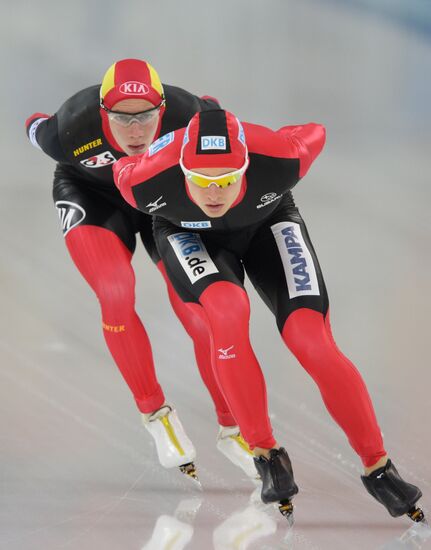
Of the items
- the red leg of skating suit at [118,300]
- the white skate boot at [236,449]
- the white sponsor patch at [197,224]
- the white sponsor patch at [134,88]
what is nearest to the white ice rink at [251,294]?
the white skate boot at [236,449]

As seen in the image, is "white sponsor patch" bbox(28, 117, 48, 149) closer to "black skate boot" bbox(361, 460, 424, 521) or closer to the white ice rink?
the white ice rink

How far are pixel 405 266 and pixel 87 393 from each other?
246 centimetres

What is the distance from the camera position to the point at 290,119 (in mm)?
8812

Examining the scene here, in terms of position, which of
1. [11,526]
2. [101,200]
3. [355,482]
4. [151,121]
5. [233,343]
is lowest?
[355,482]

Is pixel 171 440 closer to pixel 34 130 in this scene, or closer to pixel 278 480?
pixel 278 480

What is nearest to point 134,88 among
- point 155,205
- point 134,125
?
point 134,125

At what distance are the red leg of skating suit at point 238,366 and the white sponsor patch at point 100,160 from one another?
1231mm

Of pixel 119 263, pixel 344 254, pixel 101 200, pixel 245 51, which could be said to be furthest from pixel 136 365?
pixel 245 51

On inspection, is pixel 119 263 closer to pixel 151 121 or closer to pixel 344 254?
pixel 151 121

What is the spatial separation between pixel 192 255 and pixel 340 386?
2.81 ft

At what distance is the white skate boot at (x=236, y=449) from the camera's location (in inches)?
190

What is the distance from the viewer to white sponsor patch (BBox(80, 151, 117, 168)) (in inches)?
197

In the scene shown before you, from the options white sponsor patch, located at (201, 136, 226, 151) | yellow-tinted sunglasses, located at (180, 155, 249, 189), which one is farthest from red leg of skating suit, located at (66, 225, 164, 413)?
white sponsor patch, located at (201, 136, 226, 151)

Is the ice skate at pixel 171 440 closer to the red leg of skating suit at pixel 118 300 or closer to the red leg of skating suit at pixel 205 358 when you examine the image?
the red leg of skating suit at pixel 118 300
